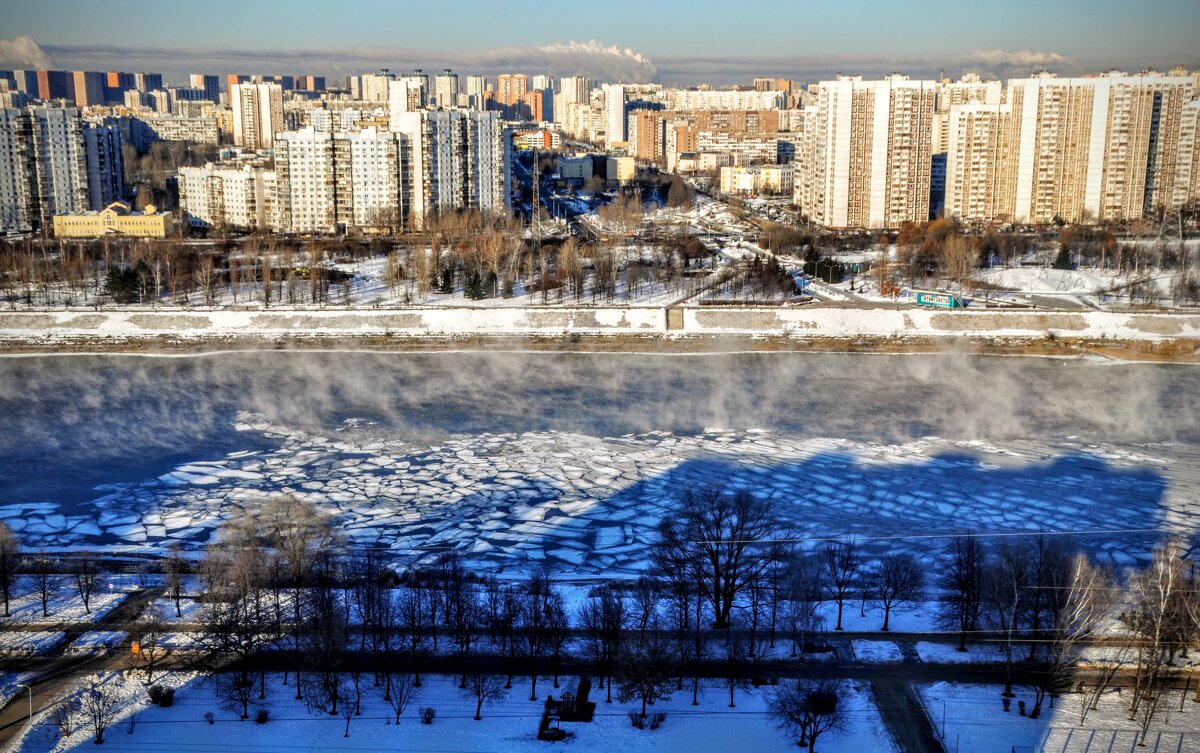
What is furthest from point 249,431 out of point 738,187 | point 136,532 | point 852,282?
point 738,187

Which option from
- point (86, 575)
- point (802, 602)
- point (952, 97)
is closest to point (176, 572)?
point (86, 575)

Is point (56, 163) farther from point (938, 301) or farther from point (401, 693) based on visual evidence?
point (401, 693)

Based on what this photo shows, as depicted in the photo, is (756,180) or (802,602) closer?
(802,602)

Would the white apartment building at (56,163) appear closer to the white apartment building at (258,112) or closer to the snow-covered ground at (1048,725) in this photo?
the white apartment building at (258,112)

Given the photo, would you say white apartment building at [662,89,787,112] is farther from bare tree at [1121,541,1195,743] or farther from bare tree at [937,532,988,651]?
bare tree at [1121,541,1195,743]

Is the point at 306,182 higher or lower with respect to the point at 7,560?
higher

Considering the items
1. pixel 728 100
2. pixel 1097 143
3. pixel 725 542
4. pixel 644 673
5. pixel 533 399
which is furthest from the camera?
pixel 728 100
